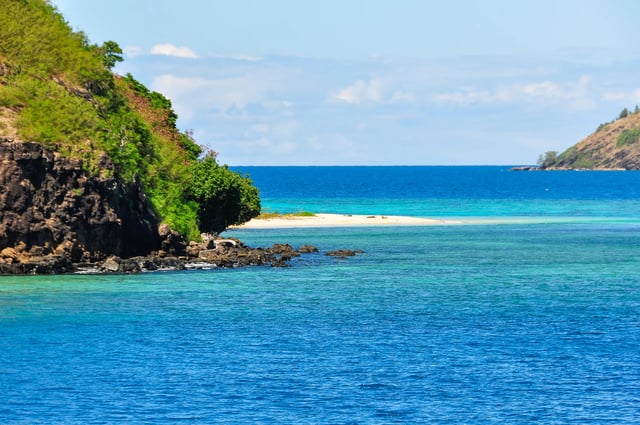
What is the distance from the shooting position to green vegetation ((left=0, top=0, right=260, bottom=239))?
227 ft

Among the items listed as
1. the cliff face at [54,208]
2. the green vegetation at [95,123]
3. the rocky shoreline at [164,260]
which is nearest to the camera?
the rocky shoreline at [164,260]

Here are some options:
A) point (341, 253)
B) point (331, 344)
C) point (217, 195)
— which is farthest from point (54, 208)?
point (331, 344)

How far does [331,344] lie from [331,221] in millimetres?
Result: 87890

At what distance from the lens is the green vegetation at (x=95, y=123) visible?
6931 centimetres

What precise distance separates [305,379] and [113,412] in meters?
7.22

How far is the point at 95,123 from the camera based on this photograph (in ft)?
234

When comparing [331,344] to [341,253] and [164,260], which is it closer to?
[164,260]

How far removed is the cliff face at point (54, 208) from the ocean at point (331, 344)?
3784 millimetres

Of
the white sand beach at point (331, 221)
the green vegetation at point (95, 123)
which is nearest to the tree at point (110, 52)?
the green vegetation at point (95, 123)

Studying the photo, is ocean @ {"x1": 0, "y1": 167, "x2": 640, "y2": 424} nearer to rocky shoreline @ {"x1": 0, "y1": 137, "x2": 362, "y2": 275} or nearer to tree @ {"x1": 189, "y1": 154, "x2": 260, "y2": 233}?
rocky shoreline @ {"x1": 0, "y1": 137, "x2": 362, "y2": 275}

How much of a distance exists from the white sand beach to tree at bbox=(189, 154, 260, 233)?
115 feet

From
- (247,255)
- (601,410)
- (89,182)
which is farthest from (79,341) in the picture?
(247,255)

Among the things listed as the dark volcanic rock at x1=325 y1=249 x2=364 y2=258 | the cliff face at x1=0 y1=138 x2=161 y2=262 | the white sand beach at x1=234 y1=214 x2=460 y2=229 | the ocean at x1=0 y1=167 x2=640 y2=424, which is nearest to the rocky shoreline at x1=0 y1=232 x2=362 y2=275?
the dark volcanic rock at x1=325 y1=249 x2=364 y2=258

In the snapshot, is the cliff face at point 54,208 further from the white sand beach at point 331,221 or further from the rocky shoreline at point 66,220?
the white sand beach at point 331,221
